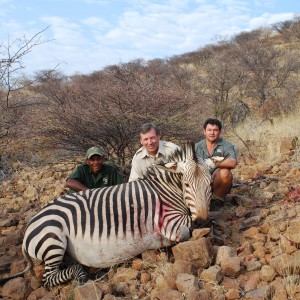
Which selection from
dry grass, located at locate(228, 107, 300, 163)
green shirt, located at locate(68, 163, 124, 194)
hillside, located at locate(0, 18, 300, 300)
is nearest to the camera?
hillside, located at locate(0, 18, 300, 300)

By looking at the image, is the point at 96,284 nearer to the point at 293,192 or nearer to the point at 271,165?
the point at 293,192

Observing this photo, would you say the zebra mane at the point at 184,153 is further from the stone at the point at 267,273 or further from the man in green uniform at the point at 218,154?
the stone at the point at 267,273

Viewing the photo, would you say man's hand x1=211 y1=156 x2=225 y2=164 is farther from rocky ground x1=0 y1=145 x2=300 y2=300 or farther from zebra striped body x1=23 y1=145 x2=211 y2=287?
rocky ground x1=0 y1=145 x2=300 y2=300

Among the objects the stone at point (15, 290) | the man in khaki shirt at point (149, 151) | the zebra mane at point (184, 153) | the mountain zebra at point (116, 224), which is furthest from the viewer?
the man in khaki shirt at point (149, 151)

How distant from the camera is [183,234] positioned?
10.4 ft

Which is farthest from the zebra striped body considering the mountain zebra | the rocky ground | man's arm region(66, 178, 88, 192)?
man's arm region(66, 178, 88, 192)

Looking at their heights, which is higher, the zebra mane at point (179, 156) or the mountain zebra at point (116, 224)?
the zebra mane at point (179, 156)

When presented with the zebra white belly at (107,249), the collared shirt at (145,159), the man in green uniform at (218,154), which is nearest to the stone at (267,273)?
the zebra white belly at (107,249)

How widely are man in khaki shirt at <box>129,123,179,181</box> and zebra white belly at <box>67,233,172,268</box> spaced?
85cm

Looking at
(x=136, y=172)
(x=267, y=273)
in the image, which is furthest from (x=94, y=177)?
(x=267, y=273)

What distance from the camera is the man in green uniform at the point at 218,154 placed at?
13.7 feet

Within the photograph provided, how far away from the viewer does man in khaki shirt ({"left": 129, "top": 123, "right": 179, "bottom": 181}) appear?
3.98m

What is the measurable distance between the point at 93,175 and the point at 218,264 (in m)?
2.07

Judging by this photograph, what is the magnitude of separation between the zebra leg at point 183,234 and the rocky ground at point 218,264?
95mm
